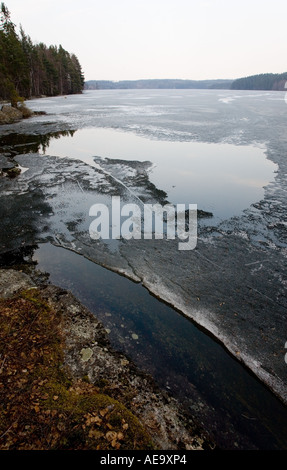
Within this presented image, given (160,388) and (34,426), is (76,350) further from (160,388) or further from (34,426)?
(160,388)

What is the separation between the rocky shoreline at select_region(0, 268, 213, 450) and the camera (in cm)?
304

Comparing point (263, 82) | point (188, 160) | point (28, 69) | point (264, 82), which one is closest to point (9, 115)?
point (188, 160)

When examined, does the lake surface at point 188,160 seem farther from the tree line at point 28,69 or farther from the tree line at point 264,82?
the tree line at point 264,82

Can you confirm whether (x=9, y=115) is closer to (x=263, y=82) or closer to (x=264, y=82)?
(x=264, y=82)

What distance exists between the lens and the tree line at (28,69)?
46.6 metres

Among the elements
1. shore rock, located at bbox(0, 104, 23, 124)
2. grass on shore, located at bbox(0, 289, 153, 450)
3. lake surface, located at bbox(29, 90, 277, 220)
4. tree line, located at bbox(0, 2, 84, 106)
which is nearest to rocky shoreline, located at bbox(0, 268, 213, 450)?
grass on shore, located at bbox(0, 289, 153, 450)

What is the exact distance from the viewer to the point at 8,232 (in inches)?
293

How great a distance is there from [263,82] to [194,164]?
17633 cm

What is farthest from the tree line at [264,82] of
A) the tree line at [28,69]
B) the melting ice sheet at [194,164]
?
the melting ice sheet at [194,164]

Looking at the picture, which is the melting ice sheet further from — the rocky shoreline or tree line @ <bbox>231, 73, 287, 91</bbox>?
tree line @ <bbox>231, 73, 287, 91</bbox>

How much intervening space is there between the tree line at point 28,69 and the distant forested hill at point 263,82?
4279 inches

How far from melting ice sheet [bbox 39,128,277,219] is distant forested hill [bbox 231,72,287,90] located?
483 ft

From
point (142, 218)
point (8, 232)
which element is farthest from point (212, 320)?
point (8, 232)
